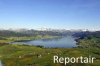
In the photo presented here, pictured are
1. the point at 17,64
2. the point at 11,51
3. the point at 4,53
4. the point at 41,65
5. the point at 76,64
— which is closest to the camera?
the point at 76,64

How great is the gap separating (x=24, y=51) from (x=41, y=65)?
24998mm

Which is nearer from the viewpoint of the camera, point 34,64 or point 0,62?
point 34,64

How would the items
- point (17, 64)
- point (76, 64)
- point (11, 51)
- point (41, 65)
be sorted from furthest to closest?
1. point (11, 51)
2. point (17, 64)
3. point (41, 65)
4. point (76, 64)

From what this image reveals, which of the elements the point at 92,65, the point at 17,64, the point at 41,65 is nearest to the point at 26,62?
the point at 17,64

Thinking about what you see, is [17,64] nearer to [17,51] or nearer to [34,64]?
[34,64]

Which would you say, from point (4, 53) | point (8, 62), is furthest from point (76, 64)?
point (4, 53)

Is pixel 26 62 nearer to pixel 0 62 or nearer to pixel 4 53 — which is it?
pixel 0 62

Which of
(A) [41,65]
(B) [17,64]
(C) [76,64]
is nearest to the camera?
(C) [76,64]

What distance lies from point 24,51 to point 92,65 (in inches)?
1380

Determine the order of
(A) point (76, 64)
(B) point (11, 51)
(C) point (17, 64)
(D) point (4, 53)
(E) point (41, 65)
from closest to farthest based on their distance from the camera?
(A) point (76, 64) → (E) point (41, 65) → (C) point (17, 64) → (D) point (4, 53) → (B) point (11, 51)

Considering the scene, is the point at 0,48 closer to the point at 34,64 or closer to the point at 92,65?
the point at 34,64

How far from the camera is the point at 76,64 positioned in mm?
51375

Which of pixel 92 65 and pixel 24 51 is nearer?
pixel 92 65

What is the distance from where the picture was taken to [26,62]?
203ft
